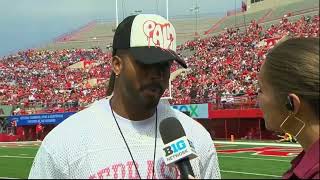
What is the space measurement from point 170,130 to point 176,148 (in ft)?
0.37

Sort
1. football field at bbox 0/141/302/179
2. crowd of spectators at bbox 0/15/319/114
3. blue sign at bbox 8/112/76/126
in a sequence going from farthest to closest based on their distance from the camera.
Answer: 1. blue sign at bbox 8/112/76/126
2. crowd of spectators at bbox 0/15/319/114
3. football field at bbox 0/141/302/179

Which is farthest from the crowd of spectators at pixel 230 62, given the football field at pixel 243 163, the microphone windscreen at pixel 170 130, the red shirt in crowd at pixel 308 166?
the red shirt in crowd at pixel 308 166

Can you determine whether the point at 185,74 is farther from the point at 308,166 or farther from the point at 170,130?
the point at 308,166

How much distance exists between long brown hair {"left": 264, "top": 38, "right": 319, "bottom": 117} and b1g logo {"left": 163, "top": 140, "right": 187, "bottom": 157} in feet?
1.36

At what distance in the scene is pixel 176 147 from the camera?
7.11ft

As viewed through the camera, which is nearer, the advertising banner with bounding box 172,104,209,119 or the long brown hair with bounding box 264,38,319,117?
the long brown hair with bounding box 264,38,319,117

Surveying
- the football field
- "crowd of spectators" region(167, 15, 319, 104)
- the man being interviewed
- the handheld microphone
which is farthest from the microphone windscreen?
"crowd of spectators" region(167, 15, 319, 104)

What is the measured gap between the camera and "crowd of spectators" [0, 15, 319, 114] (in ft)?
93.7

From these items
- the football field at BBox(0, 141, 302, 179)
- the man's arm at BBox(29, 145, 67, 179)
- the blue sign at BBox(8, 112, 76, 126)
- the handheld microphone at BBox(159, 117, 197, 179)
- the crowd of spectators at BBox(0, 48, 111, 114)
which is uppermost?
the handheld microphone at BBox(159, 117, 197, 179)

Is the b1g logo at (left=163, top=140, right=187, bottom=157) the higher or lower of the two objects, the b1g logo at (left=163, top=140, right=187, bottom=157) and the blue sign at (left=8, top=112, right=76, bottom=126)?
the higher

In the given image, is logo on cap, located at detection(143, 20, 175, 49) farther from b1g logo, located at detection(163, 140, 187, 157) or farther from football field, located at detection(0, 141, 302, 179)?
football field, located at detection(0, 141, 302, 179)

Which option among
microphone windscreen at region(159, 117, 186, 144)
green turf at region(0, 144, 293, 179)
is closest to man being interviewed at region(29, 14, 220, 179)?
microphone windscreen at region(159, 117, 186, 144)

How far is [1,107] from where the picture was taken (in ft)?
109

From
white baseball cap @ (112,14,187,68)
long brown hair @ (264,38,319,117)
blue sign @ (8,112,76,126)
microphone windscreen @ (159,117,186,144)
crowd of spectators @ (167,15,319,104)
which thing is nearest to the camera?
long brown hair @ (264,38,319,117)
